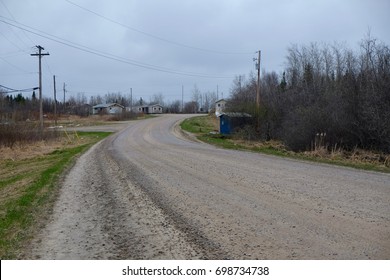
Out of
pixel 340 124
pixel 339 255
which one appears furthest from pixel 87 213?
pixel 340 124

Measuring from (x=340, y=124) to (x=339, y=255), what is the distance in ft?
65.8

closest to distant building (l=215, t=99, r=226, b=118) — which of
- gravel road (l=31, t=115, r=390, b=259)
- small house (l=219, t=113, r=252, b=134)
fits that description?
small house (l=219, t=113, r=252, b=134)

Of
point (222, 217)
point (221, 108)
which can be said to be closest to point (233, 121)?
point (221, 108)

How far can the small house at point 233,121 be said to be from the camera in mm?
39656

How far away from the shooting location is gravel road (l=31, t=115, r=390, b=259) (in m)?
5.24

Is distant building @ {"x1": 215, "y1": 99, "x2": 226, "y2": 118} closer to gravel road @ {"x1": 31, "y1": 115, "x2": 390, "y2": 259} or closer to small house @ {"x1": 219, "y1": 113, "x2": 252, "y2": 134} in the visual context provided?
small house @ {"x1": 219, "y1": 113, "x2": 252, "y2": 134}

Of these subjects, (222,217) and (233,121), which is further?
(233,121)

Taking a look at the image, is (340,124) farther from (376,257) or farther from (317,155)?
(376,257)

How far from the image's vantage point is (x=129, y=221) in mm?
7074

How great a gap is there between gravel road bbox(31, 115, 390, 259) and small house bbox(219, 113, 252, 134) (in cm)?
2747

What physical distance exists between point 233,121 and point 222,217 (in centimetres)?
3430

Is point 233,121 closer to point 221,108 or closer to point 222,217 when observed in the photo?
point 221,108

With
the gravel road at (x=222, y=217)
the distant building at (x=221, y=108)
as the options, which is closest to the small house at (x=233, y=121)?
the distant building at (x=221, y=108)

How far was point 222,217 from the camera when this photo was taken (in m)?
7.00
